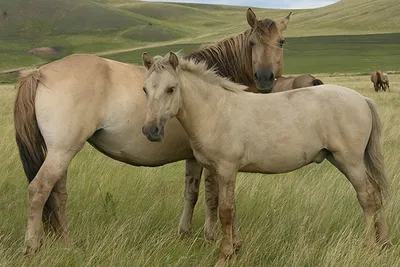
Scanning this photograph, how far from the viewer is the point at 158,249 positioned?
399 centimetres

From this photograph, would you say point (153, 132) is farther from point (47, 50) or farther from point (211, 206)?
point (47, 50)

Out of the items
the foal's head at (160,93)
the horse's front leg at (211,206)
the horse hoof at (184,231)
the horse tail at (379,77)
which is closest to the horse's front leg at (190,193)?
the horse hoof at (184,231)

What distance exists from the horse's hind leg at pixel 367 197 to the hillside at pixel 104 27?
74.4 meters

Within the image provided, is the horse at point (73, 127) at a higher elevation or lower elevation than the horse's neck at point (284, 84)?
higher

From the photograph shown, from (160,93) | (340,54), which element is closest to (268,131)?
(160,93)

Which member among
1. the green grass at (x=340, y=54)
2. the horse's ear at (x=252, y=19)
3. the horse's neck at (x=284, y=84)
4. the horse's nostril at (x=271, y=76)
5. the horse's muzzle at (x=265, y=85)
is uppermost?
the horse's ear at (x=252, y=19)

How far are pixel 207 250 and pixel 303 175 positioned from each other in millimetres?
3095

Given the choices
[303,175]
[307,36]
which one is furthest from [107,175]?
[307,36]

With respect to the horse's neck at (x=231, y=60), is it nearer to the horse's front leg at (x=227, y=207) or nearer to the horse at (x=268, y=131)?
the horse at (x=268, y=131)

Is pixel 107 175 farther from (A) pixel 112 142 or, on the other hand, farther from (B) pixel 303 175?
(B) pixel 303 175

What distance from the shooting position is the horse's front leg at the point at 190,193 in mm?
4781

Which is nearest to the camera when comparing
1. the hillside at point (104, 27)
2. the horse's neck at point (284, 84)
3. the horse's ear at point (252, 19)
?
the horse's ear at point (252, 19)

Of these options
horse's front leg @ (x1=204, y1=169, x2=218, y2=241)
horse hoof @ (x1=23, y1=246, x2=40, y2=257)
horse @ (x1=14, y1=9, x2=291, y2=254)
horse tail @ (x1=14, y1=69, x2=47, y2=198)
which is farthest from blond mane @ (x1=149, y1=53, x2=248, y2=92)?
horse hoof @ (x1=23, y1=246, x2=40, y2=257)

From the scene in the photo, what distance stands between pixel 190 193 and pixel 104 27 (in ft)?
340
